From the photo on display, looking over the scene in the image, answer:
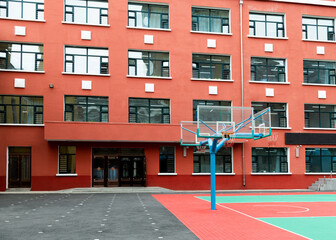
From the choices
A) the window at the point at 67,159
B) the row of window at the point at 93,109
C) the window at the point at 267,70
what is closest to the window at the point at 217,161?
the row of window at the point at 93,109

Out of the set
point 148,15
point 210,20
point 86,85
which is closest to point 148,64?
point 148,15

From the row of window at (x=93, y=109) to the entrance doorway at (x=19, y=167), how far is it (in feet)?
6.30

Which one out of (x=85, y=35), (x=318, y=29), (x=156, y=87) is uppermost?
(x=318, y=29)

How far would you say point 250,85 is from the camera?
27641 millimetres

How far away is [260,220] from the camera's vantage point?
12.5 metres

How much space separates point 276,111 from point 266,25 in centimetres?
661

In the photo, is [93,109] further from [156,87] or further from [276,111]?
[276,111]

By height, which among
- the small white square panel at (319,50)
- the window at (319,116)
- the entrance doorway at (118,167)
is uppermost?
the small white square panel at (319,50)

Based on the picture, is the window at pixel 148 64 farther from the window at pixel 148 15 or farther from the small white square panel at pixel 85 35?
the small white square panel at pixel 85 35

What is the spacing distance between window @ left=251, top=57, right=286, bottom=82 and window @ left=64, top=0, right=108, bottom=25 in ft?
37.1

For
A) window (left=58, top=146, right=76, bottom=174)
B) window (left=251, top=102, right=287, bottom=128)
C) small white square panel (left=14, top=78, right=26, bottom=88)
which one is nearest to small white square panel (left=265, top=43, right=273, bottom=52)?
window (left=251, top=102, right=287, bottom=128)

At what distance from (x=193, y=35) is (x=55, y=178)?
13763 mm

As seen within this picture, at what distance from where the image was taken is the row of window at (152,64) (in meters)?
25.1

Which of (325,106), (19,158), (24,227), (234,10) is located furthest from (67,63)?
(325,106)
